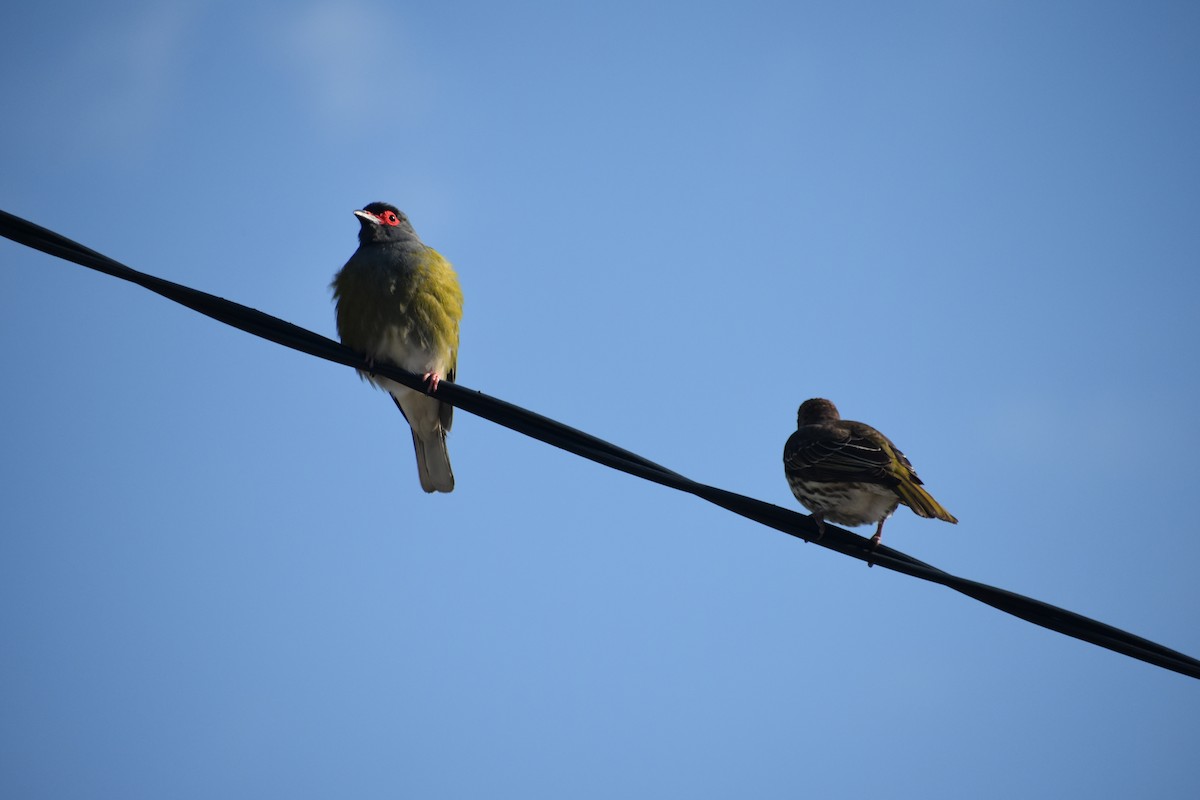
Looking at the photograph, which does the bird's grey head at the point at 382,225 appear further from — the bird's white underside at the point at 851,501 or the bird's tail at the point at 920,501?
the bird's tail at the point at 920,501

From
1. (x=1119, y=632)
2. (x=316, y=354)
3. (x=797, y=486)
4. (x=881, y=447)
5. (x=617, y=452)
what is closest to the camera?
(x=1119, y=632)

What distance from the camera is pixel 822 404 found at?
26.6 feet

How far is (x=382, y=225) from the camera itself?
7254 millimetres

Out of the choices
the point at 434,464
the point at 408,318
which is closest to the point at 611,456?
the point at 408,318

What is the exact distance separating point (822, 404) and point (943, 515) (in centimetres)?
278

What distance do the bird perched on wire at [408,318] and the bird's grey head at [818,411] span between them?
3.02 m

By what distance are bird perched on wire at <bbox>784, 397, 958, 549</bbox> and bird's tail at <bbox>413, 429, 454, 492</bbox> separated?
2427mm

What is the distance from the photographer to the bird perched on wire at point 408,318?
21.6 ft

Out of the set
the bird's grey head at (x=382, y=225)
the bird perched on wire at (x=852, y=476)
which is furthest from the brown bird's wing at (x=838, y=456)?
the bird's grey head at (x=382, y=225)

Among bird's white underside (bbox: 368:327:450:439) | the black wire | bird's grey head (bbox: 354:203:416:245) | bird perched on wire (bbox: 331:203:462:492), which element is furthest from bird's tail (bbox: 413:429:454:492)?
the black wire

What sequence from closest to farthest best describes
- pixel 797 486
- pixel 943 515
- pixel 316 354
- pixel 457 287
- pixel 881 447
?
1. pixel 316 354
2. pixel 943 515
3. pixel 881 447
4. pixel 797 486
5. pixel 457 287

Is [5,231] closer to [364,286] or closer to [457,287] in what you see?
[364,286]

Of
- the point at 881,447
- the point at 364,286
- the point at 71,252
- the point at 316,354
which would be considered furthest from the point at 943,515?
the point at 71,252

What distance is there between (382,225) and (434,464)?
1.81 metres
